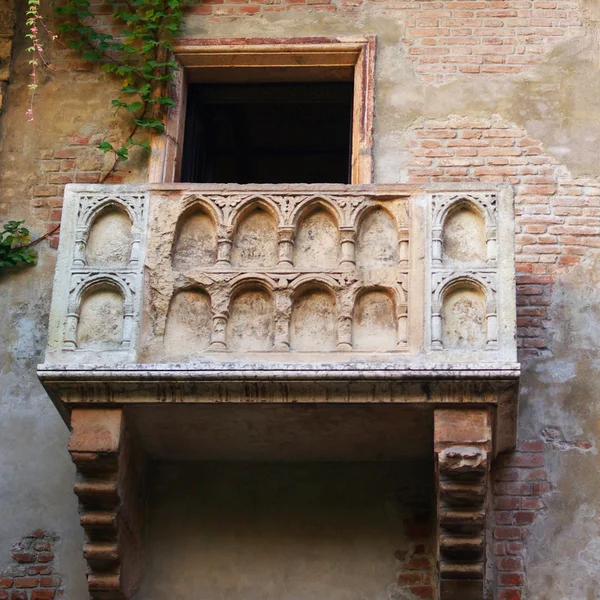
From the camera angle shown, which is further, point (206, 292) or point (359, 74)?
point (359, 74)

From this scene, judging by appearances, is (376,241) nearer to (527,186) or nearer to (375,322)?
(375,322)

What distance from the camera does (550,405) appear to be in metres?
7.90

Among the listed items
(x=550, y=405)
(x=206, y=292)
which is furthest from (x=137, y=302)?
(x=550, y=405)

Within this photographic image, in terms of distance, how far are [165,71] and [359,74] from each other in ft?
4.11

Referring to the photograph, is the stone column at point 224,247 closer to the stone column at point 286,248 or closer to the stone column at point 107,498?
the stone column at point 286,248

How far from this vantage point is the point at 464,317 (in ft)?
23.8

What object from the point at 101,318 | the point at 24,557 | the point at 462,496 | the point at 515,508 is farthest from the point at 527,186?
the point at 24,557

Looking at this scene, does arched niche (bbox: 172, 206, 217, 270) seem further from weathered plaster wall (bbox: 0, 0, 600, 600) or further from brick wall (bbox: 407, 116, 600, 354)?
brick wall (bbox: 407, 116, 600, 354)

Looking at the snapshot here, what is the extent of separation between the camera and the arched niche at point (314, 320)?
→ 731 centimetres

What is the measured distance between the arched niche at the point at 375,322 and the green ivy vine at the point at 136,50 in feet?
6.97

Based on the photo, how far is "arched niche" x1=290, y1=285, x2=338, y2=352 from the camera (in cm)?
731

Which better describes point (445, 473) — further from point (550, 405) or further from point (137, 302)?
point (137, 302)

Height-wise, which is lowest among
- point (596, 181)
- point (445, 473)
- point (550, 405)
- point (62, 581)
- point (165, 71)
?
point (62, 581)

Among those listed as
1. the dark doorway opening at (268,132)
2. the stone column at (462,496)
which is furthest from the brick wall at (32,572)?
the dark doorway opening at (268,132)
